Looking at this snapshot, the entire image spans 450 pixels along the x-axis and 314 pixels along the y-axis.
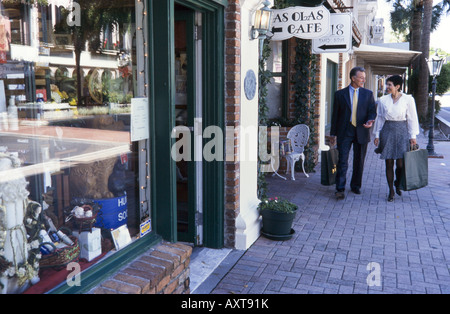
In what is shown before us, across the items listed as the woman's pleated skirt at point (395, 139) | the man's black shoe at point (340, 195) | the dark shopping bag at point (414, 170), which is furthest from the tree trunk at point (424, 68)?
the man's black shoe at point (340, 195)

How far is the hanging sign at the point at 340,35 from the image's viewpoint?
23.4 feet

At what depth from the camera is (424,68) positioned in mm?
18562

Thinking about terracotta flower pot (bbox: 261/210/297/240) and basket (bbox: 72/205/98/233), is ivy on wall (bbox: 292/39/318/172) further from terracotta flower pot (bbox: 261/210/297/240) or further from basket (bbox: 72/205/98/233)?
basket (bbox: 72/205/98/233)

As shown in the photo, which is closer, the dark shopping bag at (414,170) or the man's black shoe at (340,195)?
the dark shopping bag at (414,170)

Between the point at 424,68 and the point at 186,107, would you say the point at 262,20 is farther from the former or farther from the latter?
the point at 424,68

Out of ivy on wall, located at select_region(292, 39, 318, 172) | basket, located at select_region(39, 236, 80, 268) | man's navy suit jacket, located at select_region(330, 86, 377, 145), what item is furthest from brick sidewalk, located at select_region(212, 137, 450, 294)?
ivy on wall, located at select_region(292, 39, 318, 172)

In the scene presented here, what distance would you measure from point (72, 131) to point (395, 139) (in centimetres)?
481

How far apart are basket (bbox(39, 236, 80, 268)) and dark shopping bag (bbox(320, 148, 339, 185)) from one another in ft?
15.4

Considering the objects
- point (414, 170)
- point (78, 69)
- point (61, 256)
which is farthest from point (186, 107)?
point (414, 170)

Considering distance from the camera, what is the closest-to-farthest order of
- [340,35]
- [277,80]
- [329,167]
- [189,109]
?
[189,109] → [329,167] → [340,35] → [277,80]

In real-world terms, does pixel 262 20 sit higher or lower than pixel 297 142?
higher

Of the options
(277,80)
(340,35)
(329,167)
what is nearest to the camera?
(329,167)

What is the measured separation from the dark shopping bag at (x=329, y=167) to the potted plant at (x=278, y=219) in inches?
83.3

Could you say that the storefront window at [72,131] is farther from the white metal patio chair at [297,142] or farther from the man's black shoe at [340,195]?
the white metal patio chair at [297,142]
